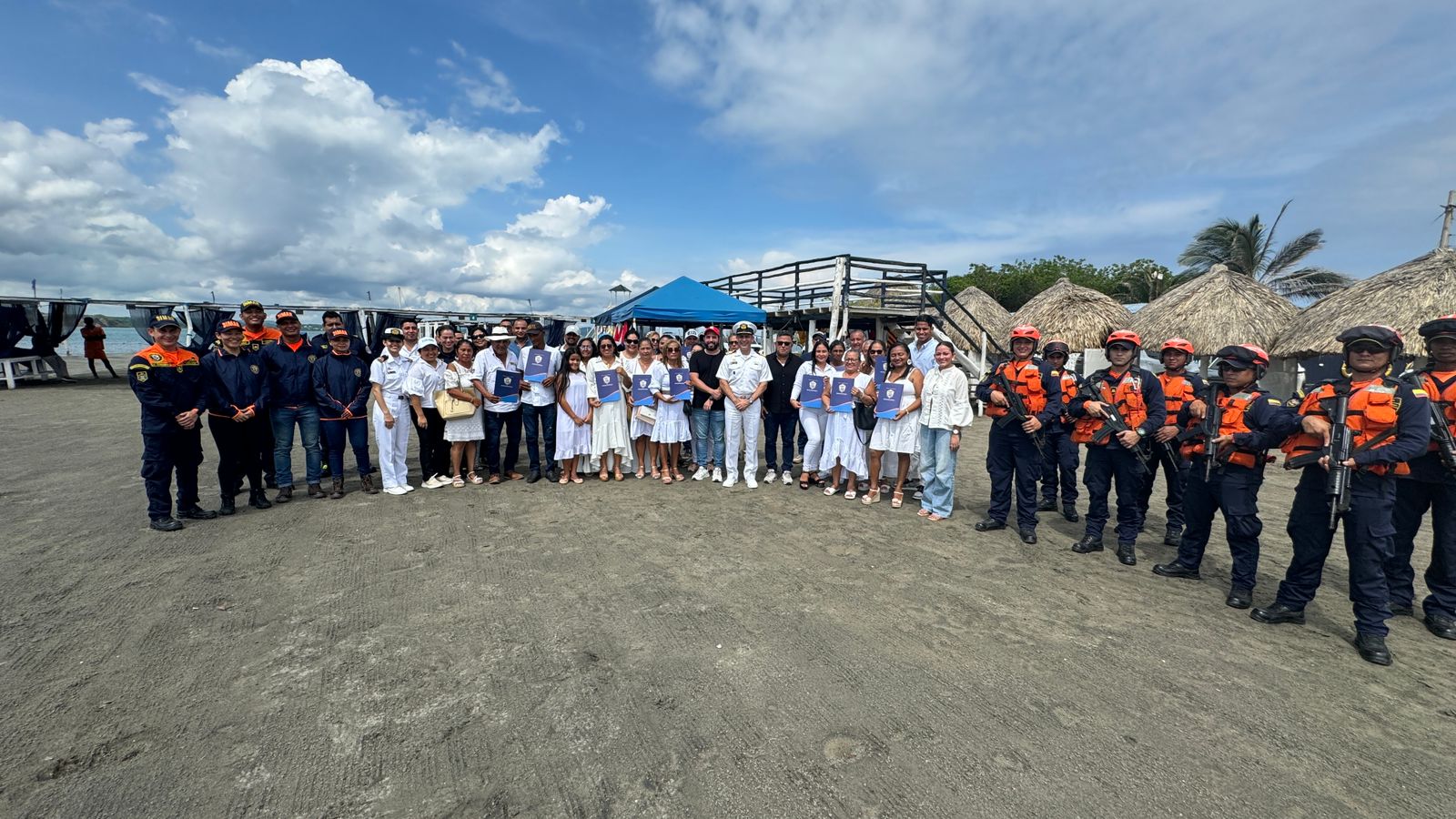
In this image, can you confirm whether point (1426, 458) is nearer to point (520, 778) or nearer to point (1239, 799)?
point (1239, 799)

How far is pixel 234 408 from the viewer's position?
219 inches

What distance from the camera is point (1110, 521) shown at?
6016 mm

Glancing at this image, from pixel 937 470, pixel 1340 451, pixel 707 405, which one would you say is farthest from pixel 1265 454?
pixel 707 405

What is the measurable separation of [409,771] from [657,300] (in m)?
8.69

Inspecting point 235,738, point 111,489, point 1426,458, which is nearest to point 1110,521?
point 1426,458

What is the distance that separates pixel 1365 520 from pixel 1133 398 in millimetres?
1687

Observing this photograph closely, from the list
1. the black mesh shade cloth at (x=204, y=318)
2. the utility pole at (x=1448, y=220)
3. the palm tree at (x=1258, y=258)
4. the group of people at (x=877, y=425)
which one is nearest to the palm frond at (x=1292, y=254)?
the palm tree at (x=1258, y=258)

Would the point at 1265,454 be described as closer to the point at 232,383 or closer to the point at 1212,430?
the point at 1212,430

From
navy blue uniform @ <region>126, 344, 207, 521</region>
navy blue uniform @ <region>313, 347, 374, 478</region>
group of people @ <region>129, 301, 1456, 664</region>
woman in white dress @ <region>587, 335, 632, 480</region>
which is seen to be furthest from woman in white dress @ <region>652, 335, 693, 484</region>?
navy blue uniform @ <region>126, 344, 207, 521</region>

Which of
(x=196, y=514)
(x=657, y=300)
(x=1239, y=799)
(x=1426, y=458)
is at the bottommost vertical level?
(x=1239, y=799)

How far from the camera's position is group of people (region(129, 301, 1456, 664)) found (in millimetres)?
3537

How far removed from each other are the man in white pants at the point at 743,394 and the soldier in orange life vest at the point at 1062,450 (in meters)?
3.06

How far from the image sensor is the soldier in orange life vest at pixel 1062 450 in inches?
222

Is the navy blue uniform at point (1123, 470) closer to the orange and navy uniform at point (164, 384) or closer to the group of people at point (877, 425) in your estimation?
the group of people at point (877, 425)
